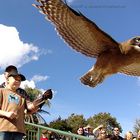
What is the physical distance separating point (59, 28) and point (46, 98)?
11.3 feet

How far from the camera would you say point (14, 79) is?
15.6 feet

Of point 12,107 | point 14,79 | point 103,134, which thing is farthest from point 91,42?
point 12,107

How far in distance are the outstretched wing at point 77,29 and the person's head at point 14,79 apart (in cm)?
291

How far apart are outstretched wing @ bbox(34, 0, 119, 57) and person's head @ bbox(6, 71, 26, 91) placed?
2.91 meters

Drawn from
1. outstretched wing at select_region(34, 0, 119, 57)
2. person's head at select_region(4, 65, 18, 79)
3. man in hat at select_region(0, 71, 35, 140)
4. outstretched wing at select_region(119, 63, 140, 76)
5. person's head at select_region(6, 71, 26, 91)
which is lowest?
man in hat at select_region(0, 71, 35, 140)

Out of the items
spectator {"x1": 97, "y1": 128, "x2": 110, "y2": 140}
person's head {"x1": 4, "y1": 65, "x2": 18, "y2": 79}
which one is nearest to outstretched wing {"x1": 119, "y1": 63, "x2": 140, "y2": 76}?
spectator {"x1": 97, "y1": 128, "x2": 110, "y2": 140}

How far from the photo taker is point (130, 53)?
810 cm

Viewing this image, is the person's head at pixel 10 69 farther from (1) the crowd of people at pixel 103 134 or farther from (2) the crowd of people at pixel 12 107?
(1) the crowd of people at pixel 103 134

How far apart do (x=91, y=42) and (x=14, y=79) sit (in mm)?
3846

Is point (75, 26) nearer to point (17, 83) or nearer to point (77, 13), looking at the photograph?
point (77, 13)

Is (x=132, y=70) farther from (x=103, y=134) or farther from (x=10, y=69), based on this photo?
(x=10, y=69)

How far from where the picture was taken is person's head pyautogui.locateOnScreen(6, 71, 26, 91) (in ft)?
15.7

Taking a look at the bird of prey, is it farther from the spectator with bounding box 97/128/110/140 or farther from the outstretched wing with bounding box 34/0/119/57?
the spectator with bounding box 97/128/110/140

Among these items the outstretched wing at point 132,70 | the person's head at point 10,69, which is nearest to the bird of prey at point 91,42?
the outstretched wing at point 132,70
